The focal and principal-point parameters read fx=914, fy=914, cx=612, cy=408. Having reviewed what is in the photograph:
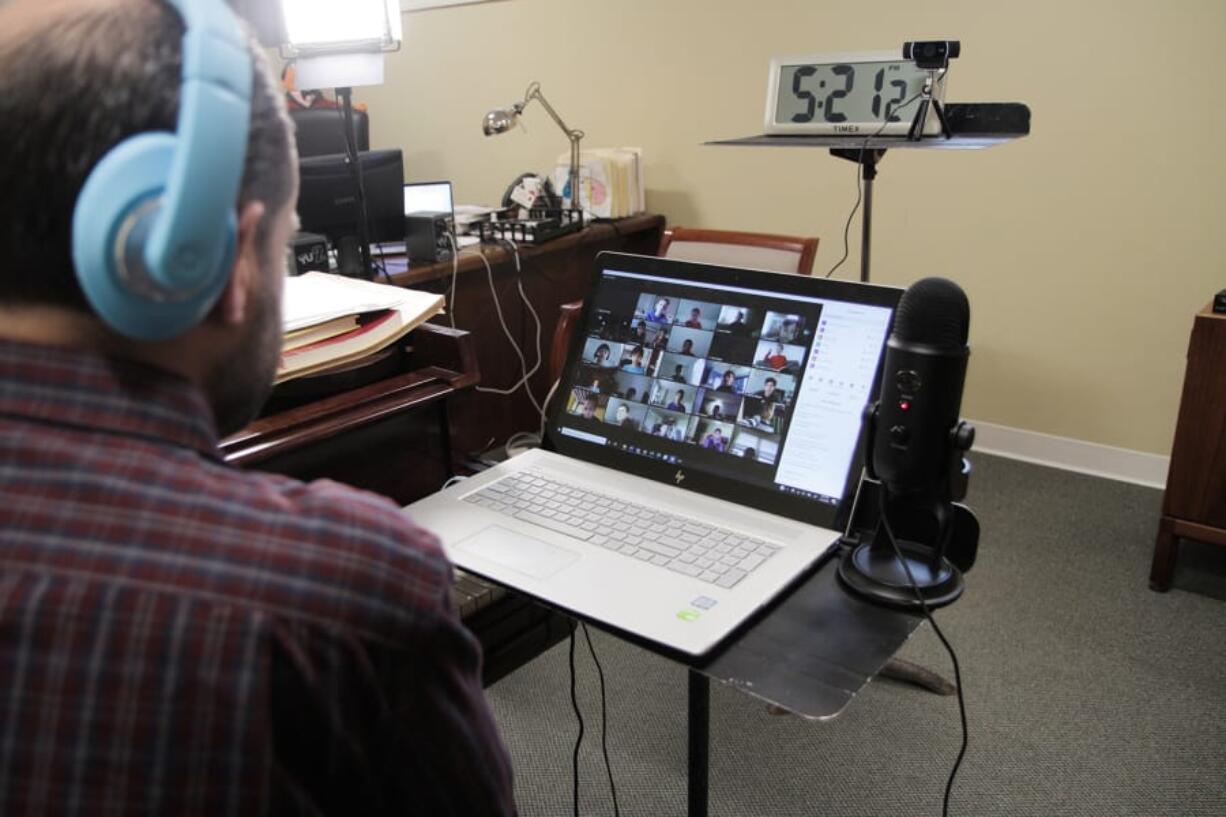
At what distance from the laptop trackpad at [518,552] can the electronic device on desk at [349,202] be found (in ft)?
4.25

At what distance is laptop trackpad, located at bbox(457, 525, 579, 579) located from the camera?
0.92 m

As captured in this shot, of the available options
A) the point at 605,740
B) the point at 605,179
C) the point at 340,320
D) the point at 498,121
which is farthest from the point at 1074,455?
the point at 340,320

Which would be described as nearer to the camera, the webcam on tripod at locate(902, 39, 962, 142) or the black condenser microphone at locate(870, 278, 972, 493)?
the black condenser microphone at locate(870, 278, 972, 493)

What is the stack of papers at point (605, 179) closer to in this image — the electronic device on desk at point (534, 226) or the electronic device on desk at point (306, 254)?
the electronic device on desk at point (534, 226)

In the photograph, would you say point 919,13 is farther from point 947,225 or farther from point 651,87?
point 651,87

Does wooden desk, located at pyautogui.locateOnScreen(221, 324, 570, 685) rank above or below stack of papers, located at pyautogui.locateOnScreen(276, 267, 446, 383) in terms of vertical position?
below

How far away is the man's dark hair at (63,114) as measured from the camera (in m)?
0.45

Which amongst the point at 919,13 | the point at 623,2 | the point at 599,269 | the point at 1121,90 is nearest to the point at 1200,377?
the point at 1121,90

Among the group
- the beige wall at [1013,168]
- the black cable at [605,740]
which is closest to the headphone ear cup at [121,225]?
the black cable at [605,740]

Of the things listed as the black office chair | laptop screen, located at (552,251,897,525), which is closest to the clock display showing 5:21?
laptop screen, located at (552,251,897,525)

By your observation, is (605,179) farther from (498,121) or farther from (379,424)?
(379,424)

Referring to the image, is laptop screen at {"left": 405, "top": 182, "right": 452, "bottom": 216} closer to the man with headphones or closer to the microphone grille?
the microphone grille

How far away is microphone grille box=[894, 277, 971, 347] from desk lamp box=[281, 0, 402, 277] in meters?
1.32

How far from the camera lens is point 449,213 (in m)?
2.60
